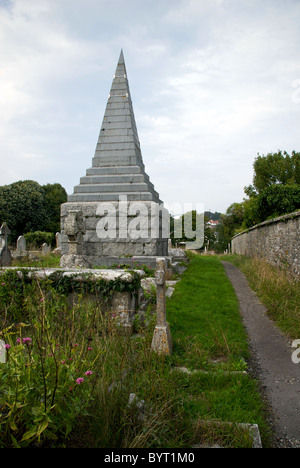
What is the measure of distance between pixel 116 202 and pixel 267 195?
7.88 m

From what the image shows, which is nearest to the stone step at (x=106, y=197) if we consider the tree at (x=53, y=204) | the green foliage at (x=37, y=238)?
the green foliage at (x=37, y=238)

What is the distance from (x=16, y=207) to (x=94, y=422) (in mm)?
29129

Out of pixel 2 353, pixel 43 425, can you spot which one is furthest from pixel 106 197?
pixel 43 425

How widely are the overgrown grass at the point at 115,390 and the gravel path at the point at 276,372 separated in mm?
172

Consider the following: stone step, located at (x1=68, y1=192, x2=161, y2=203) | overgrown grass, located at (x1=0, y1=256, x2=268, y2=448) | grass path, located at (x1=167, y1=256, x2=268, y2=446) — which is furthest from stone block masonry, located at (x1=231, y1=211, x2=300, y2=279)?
stone step, located at (x1=68, y1=192, x2=161, y2=203)

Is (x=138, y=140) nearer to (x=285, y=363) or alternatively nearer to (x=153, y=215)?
(x=153, y=215)

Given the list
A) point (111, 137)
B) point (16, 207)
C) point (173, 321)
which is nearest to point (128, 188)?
point (111, 137)

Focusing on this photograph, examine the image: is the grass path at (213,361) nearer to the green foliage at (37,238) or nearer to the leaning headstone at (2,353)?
the leaning headstone at (2,353)

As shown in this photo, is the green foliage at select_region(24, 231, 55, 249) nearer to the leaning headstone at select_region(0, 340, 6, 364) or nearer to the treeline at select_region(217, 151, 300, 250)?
the treeline at select_region(217, 151, 300, 250)

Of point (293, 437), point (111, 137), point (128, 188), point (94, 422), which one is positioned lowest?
point (293, 437)

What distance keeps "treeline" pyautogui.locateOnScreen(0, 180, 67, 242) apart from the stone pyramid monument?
1996 cm

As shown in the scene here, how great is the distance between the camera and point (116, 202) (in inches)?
372

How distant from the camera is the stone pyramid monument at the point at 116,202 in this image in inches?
361
